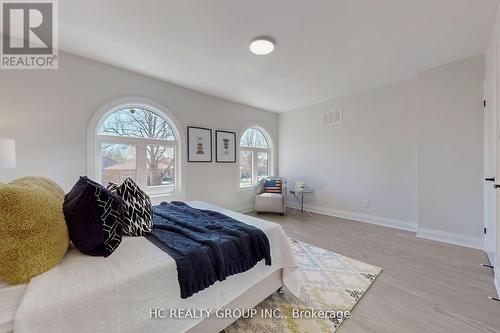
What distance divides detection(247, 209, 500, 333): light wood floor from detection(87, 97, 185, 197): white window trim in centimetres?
229

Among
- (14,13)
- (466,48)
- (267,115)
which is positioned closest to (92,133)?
(14,13)

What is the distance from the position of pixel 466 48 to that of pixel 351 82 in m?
1.39

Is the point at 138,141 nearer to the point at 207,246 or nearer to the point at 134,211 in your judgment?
the point at 134,211

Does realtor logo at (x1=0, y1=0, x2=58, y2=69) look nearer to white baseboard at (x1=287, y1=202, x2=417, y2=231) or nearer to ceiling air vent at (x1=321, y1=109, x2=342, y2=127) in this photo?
ceiling air vent at (x1=321, y1=109, x2=342, y2=127)

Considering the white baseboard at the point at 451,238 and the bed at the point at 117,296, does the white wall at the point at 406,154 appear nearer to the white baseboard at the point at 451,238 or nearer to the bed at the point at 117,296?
the white baseboard at the point at 451,238

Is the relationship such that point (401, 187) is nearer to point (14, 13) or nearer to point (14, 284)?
point (14, 284)

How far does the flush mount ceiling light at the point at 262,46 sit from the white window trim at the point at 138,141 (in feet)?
6.10

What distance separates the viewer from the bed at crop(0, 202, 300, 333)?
0.79m

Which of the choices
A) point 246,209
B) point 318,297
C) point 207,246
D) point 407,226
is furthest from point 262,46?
point 407,226

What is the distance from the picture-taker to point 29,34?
2.26 metres

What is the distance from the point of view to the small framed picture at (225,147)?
4.21m

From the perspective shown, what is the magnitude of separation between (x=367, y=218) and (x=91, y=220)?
4.35 m

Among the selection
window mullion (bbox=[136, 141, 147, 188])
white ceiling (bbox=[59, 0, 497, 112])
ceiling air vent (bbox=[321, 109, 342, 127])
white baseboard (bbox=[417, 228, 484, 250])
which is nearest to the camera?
white ceiling (bbox=[59, 0, 497, 112])

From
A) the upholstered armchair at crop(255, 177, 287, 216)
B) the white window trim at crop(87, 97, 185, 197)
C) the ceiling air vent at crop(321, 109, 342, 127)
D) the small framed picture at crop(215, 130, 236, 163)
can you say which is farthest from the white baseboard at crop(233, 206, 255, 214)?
the ceiling air vent at crop(321, 109, 342, 127)
